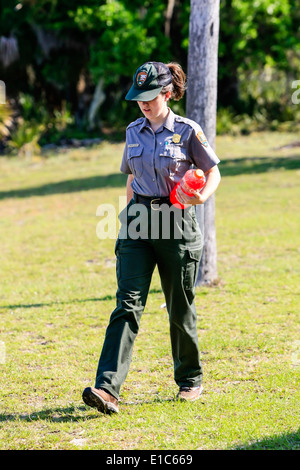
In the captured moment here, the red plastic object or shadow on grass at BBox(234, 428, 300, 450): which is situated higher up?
the red plastic object

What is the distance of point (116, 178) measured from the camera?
57.5 ft

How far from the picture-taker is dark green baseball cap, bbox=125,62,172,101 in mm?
4188

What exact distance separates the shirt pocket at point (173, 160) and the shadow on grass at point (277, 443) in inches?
65.3

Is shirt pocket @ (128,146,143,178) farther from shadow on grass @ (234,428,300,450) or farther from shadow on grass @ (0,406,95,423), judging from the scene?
shadow on grass @ (234,428,300,450)

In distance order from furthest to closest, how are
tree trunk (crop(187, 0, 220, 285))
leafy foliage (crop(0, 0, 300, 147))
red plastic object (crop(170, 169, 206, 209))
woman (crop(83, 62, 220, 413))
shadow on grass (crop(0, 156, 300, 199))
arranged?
1. leafy foliage (crop(0, 0, 300, 147))
2. shadow on grass (crop(0, 156, 300, 199))
3. tree trunk (crop(187, 0, 220, 285))
4. woman (crop(83, 62, 220, 413))
5. red plastic object (crop(170, 169, 206, 209))

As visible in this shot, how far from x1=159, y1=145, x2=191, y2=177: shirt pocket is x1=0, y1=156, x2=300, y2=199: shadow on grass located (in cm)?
1180

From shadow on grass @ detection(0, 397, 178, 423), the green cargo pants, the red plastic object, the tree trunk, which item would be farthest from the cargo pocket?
the tree trunk

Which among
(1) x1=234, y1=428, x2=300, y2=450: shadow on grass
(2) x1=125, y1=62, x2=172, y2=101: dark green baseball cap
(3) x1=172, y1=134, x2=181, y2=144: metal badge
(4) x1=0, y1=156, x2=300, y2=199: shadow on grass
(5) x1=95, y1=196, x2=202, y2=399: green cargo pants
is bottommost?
(4) x1=0, y1=156, x2=300, y2=199: shadow on grass

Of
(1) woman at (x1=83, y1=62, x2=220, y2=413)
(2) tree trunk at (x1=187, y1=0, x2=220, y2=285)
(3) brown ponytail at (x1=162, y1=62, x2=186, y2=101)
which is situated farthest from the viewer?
(2) tree trunk at (x1=187, y1=0, x2=220, y2=285)

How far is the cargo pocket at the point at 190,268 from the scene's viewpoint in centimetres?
437

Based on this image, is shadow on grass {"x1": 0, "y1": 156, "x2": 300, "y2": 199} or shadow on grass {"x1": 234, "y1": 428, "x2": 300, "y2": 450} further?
shadow on grass {"x1": 0, "y1": 156, "x2": 300, "y2": 199}

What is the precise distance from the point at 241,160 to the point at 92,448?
16.0 meters

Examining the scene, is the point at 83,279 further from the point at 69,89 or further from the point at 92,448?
the point at 69,89

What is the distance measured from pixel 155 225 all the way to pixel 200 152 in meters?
0.54
